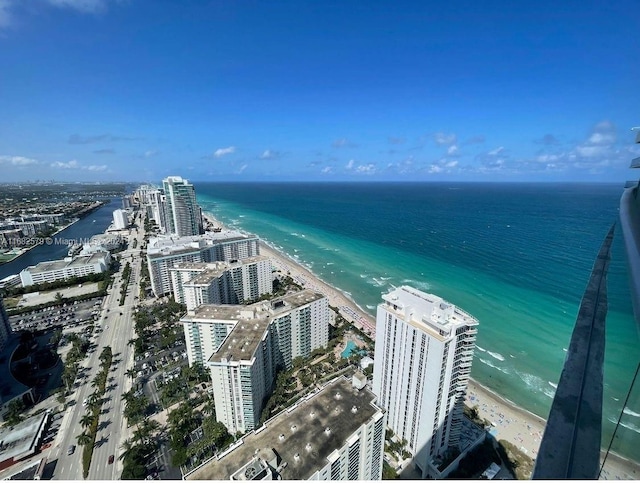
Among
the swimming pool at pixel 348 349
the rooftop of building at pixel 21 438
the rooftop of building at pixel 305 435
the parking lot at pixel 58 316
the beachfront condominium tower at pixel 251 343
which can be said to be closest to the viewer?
the rooftop of building at pixel 305 435

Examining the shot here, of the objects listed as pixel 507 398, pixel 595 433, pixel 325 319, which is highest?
pixel 595 433

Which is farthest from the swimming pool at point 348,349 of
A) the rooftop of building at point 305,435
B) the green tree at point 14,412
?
the green tree at point 14,412

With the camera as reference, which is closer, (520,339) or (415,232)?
(520,339)

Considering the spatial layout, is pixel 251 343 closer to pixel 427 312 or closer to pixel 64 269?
pixel 427 312

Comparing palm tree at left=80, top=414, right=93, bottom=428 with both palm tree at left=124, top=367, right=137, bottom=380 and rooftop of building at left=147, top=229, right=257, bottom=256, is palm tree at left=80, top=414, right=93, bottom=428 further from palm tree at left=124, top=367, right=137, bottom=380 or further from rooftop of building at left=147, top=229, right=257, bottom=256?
rooftop of building at left=147, top=229, right=257, bottom=256

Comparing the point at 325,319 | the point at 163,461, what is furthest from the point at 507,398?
the point at 163,461

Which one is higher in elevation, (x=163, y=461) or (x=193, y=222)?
(x=193, y=222)

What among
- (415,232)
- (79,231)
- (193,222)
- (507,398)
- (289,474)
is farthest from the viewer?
(79,231)

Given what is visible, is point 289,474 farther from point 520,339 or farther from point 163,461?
point 520,339

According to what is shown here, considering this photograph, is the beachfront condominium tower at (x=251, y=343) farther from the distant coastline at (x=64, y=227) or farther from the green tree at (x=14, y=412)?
the distant coastline at (x=64, y=227)
